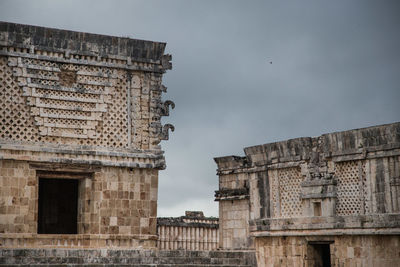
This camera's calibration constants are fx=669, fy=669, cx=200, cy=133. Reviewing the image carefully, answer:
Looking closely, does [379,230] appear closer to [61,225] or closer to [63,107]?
[63,107]

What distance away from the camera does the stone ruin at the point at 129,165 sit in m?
14.9

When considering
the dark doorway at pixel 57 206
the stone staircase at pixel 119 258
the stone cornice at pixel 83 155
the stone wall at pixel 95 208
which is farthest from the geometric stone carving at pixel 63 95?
the stone staircase at pixel 119 258

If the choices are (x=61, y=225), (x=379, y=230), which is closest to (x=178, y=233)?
(x=61, y=225)

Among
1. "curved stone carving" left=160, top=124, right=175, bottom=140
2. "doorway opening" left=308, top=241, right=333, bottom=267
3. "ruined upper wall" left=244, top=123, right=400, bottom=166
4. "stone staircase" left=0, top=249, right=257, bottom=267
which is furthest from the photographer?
"curved stone carving" left=160, top=124, right=175, bottom=140

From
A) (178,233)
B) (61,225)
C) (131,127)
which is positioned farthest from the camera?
(178,233)

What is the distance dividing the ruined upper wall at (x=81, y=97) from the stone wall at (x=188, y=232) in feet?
18.6

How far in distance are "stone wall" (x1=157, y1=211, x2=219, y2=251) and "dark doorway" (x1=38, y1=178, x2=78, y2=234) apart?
3334mm

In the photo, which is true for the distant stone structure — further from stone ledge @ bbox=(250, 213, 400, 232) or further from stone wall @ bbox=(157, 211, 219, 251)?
stone wall @ bbox=(157, 211, 219, 251)

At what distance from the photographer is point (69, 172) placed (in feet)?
52.2

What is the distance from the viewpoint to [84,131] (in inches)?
635

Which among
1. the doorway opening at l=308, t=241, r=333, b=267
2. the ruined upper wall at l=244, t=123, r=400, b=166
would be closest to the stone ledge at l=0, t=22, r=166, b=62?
the ruined upper wall at l=244, t=123, r=400, b=166

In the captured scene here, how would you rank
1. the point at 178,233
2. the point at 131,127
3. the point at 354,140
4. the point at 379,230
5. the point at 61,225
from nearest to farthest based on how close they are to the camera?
the point at 379,230
the point at 354,140
the point at 131,127
the point at 61,225
the point at 178,233

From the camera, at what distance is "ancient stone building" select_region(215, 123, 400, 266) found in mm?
14750

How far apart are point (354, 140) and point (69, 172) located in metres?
6.76
